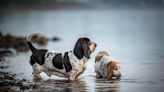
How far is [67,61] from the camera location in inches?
740

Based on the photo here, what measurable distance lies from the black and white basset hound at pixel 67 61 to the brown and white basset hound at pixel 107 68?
0.57 m

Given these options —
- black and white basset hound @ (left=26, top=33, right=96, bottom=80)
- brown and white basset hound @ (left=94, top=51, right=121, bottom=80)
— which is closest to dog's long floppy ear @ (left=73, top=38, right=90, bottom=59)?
black and white basset hound @ (left=26, top=33, right=96, bottom=80)

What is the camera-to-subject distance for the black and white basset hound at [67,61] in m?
18.8

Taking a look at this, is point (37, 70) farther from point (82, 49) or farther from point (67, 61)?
point (82, 49)

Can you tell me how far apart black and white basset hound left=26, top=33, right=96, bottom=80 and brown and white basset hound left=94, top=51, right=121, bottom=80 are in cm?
57

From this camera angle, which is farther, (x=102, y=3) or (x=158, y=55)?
(x=102, y=3)

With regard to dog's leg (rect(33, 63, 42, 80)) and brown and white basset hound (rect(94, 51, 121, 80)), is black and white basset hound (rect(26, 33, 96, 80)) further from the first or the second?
brown and white basset hound (rect(94, 51, 121, 80))

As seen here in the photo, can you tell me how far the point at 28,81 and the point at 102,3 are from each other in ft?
333

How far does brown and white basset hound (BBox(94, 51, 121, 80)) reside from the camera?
18.9m

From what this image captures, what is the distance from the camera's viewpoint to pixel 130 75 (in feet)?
65.9

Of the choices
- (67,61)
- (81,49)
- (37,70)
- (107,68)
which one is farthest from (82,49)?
(37,70)

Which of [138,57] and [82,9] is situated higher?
[82,9]

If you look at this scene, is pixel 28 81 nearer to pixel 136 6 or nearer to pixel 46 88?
pixel 46 88

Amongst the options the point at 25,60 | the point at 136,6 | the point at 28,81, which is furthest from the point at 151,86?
A: the point at 136,6
